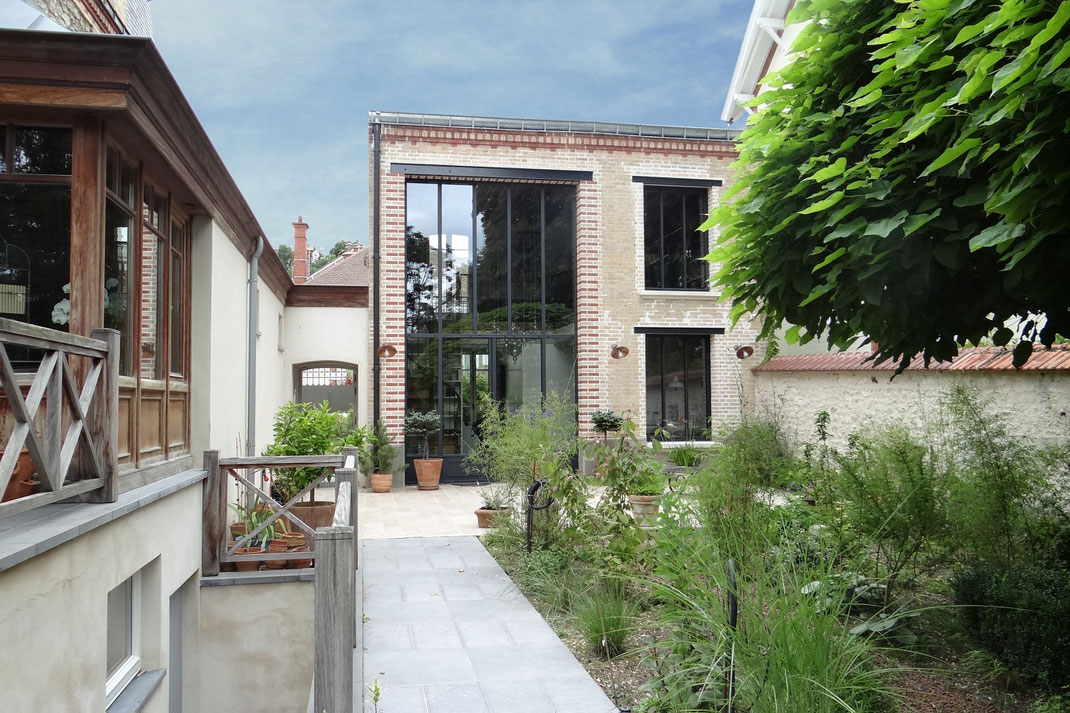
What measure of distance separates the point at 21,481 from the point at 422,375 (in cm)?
880

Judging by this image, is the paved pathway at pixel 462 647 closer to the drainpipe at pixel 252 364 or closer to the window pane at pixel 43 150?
the drainpipe at pixel 252 364

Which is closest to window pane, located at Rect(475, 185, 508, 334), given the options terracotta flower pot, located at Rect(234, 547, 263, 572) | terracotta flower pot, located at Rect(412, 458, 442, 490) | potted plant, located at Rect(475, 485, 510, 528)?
terracotta flower pot, located at Rect(412, 458, 442, 490)

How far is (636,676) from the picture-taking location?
4008 millimetres

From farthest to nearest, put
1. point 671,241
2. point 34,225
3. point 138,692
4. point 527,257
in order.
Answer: point 671,241 < point 527,257 < point 138,692 < point 34,225

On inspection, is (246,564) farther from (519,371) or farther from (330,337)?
(519,371)

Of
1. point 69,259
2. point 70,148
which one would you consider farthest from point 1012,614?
point 70,148

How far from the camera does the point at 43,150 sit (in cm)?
394

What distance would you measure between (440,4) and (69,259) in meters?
41.6

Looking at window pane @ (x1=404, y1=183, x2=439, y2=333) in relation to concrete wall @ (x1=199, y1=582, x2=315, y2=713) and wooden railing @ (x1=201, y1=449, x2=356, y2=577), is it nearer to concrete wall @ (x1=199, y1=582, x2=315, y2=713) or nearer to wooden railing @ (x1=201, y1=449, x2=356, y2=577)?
wooden railing @ (x1=201, y1=449, x2=356, y2=577)

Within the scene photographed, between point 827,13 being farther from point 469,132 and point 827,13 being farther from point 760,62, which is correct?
point 760,62

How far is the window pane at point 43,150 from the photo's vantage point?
391 centimetres

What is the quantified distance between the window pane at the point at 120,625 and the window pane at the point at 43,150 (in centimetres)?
233

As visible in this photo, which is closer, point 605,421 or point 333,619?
point 333,619

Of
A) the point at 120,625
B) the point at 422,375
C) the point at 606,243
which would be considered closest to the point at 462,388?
the point at 422,375
